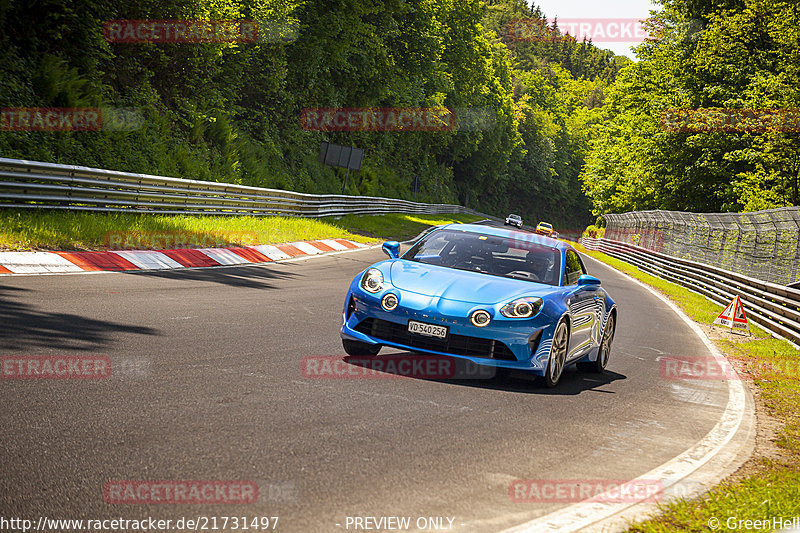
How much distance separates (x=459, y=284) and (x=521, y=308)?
0.64 metres

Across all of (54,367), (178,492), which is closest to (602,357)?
(54,367)

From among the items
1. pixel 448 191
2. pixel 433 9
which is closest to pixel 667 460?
pixel 433 9

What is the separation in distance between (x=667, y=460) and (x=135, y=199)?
13.8 metres

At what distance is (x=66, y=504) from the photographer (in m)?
3.60

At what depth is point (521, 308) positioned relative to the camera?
24.0 feet

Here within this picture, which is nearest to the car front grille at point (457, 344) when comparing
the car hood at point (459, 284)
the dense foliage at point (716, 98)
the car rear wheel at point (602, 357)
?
the car hood at point (459, 284)

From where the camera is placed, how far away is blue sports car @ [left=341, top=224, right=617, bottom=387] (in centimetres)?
718

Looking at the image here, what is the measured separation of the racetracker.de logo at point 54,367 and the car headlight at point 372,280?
2380 mm

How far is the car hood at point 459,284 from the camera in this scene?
7.37 meters

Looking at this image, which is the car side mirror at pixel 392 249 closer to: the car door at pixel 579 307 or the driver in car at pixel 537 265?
the driver in car at pixel 537 265

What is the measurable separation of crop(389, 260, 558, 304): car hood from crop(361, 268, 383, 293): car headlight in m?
0.12

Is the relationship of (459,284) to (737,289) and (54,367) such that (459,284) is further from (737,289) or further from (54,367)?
(737,289)

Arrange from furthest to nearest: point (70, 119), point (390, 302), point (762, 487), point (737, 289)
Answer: point (737, 289) → point (70, 119) → point (390, 302) → point (762, 487)

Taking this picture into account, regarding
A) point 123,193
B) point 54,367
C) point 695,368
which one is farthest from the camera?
point 123,193
